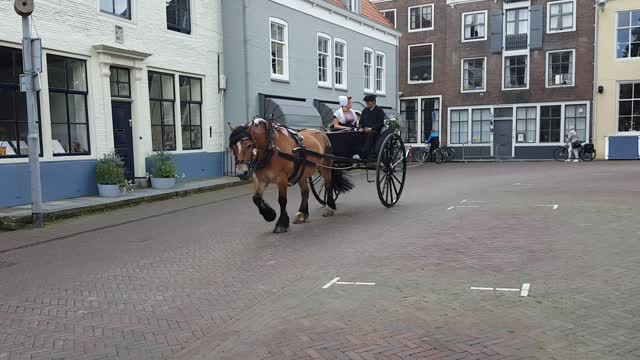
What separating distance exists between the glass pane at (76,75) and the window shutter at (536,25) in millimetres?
26620

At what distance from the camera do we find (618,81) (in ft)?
96.5

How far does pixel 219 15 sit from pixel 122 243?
1198 centimetres

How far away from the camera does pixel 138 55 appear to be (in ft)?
47.2

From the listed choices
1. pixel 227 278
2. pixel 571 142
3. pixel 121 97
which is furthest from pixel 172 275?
pixel 571 142

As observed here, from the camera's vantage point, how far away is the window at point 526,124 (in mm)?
32250

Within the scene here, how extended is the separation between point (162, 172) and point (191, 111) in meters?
3.20

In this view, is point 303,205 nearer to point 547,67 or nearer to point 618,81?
point 618,81

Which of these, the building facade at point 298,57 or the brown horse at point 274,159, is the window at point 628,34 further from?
the brown horse at point 274,159

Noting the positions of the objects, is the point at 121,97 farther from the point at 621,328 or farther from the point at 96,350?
the point at 621,328

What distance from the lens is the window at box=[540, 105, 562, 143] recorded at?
3147 cm

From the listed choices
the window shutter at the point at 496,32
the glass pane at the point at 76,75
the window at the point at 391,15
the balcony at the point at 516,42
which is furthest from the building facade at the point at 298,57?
the balcony at the point at 516,42

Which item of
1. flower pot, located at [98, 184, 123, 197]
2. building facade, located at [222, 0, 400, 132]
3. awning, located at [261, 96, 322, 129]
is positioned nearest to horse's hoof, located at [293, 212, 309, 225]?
flower pot, located at [98, 184, 123, 197]

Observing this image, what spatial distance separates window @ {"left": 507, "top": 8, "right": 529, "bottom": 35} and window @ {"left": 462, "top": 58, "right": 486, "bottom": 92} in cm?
238

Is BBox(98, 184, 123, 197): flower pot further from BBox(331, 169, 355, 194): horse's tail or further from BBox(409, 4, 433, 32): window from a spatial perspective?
BBox(409, 4, 433, 32): window
